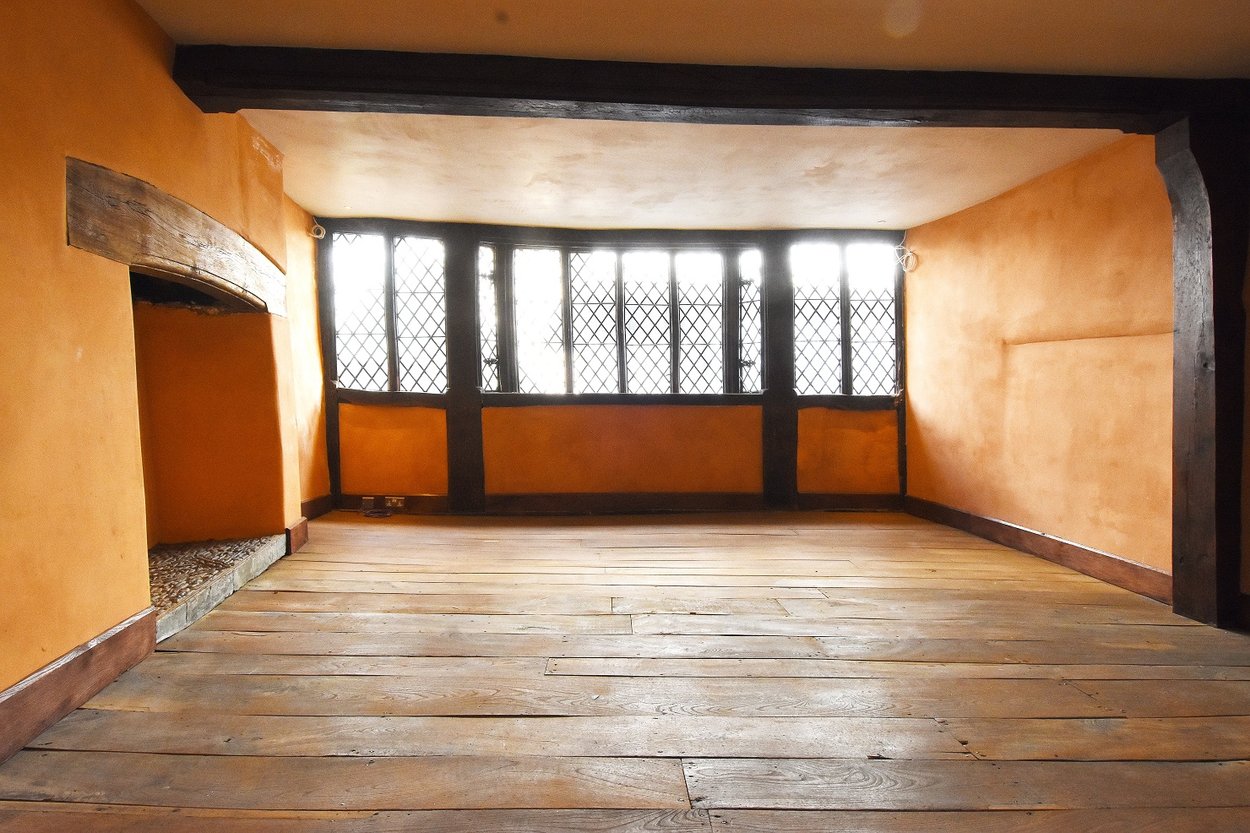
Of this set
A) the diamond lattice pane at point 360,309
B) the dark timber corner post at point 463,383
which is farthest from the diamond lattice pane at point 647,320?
the diamond lattice pane at point 360,309

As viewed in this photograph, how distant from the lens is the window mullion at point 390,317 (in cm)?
546

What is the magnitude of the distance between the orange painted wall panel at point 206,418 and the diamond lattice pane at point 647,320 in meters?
2.98

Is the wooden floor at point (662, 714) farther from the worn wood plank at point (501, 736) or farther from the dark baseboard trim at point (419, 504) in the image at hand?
the dark baseboard trim at point (419, 504)

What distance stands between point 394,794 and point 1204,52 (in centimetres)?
416

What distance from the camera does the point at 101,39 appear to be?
2223 mm

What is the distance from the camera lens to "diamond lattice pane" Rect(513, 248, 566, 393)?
18.5ft

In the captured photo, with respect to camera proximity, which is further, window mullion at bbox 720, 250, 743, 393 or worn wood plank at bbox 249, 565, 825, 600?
window mullion at bbox 720, 250, 743, 393

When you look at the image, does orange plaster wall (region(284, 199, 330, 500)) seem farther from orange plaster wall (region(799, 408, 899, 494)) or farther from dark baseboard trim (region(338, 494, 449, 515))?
orange plaster wall (region(799, 408, 899, 494))

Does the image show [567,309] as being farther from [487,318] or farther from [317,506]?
[317,506]

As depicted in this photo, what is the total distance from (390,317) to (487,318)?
0.86m

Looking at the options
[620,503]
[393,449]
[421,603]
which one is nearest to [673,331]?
[620,503]

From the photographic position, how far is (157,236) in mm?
2518

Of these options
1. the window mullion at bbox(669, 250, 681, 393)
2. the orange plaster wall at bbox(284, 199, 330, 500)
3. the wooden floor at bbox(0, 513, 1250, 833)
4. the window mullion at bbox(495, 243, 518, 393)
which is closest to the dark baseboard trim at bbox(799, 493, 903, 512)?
the window mullion at bbox(669, 250, 681, 393)

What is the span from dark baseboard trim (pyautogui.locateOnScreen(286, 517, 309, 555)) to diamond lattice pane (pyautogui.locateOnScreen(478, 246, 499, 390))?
1.96 meters
